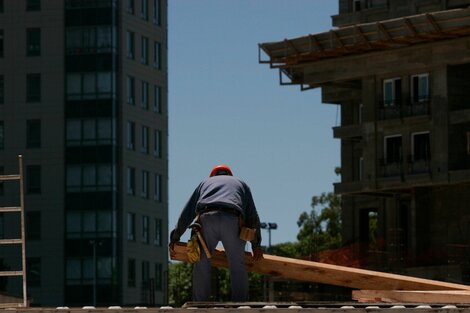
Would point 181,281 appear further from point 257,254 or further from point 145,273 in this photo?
point 257,254

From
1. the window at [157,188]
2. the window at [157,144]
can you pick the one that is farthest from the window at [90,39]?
the window at [157,188]

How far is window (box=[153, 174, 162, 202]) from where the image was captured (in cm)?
12625

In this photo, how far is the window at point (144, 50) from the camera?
125812 millimetres

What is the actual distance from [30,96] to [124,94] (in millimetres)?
6990

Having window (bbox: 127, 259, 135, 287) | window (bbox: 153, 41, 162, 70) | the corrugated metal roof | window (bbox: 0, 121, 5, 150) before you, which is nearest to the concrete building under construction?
the corrugated metal roof

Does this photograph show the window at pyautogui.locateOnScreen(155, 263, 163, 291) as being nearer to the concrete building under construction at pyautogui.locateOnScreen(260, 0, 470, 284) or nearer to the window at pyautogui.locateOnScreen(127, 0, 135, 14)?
the window at pyautogui.locateOnScreen(127, 0, 135, 14)

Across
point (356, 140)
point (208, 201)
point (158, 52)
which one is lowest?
point (208, 201)

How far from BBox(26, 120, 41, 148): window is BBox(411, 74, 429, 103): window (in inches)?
1846

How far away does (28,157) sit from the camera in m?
125

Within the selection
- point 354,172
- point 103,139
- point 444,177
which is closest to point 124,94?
point 103,139

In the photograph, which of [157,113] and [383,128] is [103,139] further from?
[383,128]

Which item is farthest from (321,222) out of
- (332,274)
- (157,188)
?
(332,274)

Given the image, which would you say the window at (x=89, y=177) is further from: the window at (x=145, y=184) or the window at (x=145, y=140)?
the window at (x=145, y=140)

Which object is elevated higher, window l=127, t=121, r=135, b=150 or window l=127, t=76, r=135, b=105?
window l=127, t=76, r=135, b=105
